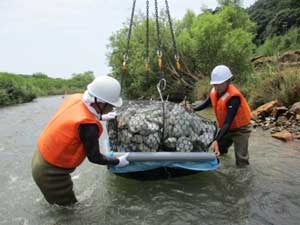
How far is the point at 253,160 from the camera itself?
23.3 ft

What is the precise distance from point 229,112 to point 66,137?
260 cm

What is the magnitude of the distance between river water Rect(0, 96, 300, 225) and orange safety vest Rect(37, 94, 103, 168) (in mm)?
827

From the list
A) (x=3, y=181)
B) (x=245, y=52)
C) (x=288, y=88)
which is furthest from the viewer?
(x=245, y=52)

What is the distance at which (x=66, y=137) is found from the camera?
3.96 meters

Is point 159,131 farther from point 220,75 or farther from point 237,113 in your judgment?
point 237,113

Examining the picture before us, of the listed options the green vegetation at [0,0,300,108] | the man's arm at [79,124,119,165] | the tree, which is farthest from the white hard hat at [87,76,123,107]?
the tree

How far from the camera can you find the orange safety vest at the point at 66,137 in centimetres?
391

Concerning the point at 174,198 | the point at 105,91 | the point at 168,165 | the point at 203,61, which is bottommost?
the point at 174,198

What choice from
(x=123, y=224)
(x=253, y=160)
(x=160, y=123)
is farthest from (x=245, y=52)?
(x=123, y=224)

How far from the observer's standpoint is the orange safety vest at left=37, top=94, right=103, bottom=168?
3908 millimetres

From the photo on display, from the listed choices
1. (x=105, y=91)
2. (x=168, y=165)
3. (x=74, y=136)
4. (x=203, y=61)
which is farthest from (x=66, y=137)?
(x=203, y=61)

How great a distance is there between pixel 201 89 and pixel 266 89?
560 centimetres

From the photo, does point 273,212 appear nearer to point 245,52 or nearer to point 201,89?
point 201,89

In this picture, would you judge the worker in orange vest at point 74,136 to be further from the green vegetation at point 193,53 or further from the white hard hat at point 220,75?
the green vegetation at point 193,53
